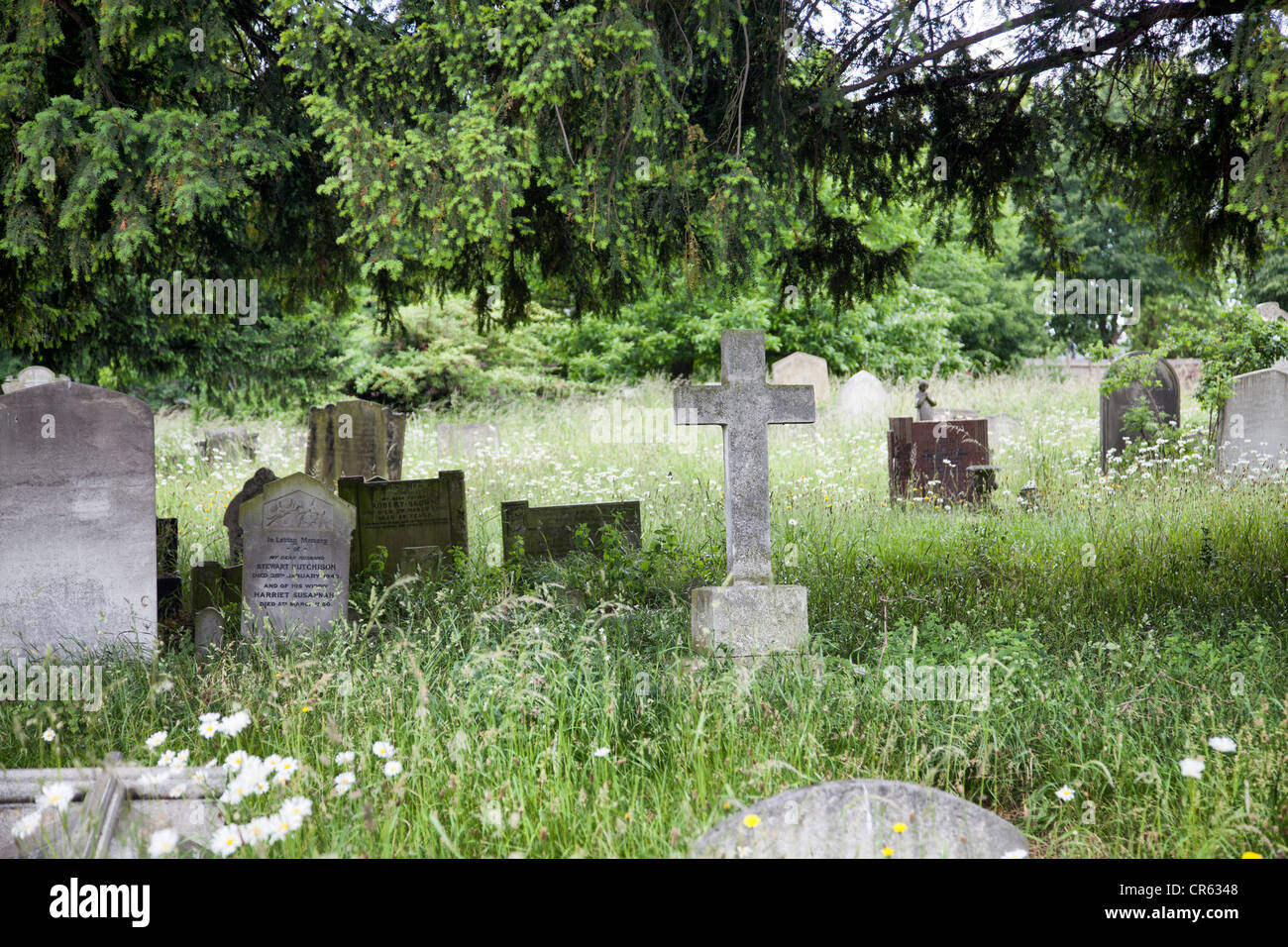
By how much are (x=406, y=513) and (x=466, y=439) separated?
7.08 meters

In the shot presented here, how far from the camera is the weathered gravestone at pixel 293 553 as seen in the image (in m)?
5.44

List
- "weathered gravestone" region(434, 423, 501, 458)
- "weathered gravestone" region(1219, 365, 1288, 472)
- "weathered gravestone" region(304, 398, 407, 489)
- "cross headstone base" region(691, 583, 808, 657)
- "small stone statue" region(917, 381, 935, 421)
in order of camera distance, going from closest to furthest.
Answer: "cross headstone base" region(691, 583, 808, 657) → "weathered gravestone" region(1219, 365, 1288, 472) → "weathered gravestone" region(304, 398, 407, 489) → "small stone statue" region(917, 381, 935, 421) → "weathered gravestone" region(434, 423, 501, 458)

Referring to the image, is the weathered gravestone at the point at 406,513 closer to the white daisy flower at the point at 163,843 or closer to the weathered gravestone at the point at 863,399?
the white daisy flower at the point at 163,843

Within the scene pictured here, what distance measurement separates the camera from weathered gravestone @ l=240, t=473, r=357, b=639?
544 cm

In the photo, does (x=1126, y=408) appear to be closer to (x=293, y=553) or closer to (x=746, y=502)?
(x=746, y=502)

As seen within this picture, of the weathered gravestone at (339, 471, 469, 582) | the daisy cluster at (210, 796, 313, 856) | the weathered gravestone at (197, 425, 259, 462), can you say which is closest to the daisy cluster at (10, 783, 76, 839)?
the daisy cluster at (210, 796, 313, 856)

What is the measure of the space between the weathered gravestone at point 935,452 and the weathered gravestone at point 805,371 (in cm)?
750

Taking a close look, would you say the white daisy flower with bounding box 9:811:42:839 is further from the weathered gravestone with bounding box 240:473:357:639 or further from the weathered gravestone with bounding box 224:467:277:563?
the weathered gravestone with bounding box 224:467:277:563

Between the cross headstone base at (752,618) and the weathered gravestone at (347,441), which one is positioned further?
the weathered gravestone at (347,441)

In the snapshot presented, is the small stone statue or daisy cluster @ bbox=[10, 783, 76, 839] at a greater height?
the small stone statue

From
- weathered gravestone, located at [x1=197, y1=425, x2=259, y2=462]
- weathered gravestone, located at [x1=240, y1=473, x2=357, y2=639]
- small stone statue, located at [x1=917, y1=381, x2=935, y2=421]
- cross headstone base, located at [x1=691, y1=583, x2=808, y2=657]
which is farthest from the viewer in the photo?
weathered gravestone, located at [x1=197, y1=425, x2=259, y2=462]

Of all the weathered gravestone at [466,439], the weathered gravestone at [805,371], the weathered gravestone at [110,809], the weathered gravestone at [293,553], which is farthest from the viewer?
the weathered gravestone at [805,371]

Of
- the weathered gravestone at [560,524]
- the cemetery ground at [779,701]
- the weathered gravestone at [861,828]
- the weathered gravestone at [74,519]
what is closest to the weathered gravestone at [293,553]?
the cemetery ground at [779,701]

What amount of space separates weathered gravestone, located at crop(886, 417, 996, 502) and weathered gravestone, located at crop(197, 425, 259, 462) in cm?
908
